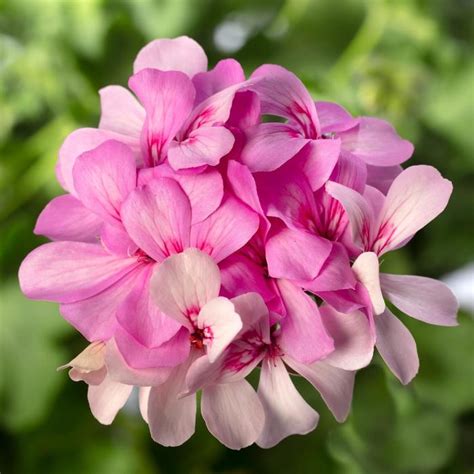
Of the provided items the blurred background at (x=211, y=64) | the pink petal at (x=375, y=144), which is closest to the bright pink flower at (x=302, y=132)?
the pink petal at (x=375, y=144)

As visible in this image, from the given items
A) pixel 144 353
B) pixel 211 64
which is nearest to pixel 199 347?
pixel 144 353

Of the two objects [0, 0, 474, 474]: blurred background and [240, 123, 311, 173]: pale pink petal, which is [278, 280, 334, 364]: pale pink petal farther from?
[0, 0, 474, 474]: blurred background

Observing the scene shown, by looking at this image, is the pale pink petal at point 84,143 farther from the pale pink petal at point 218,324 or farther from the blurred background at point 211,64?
the blurred background at point 211,64

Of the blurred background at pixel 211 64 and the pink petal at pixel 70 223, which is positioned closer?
the pink petal at pixel 70 223

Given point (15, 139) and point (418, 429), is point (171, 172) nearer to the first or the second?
point (418, 429)

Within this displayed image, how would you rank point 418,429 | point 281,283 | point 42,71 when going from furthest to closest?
point 42,71 → point 418,429 → point 281,283

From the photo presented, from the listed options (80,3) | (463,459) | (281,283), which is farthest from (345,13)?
(281,283)
